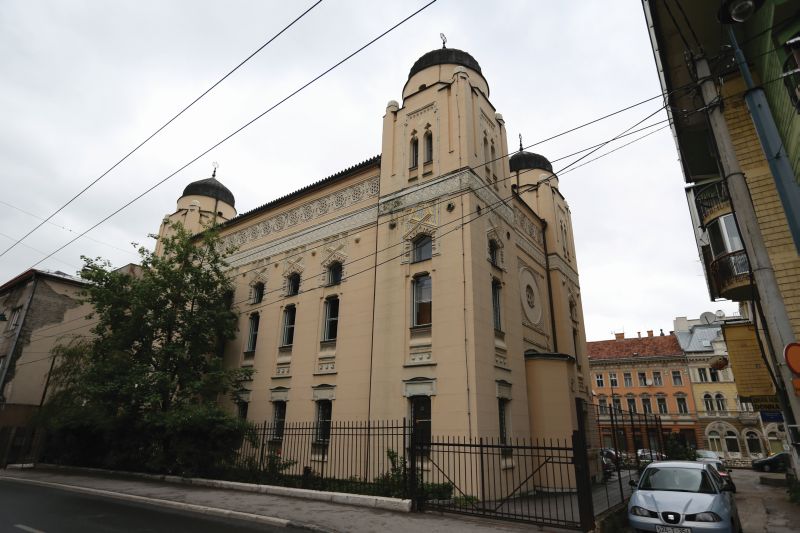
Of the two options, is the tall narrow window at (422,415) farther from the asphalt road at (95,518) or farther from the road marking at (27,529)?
the road marking at (27,529)

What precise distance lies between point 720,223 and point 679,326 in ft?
145

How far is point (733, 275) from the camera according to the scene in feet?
43.7

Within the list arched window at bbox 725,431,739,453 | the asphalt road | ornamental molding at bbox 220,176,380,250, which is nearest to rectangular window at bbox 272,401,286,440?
the asphalt road

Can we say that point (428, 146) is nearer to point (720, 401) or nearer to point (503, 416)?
point (503, 416)

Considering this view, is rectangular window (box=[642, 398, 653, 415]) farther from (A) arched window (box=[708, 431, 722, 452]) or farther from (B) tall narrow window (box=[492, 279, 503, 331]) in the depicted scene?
(B) tall narrow window (box=[492, 279, 503, 331])

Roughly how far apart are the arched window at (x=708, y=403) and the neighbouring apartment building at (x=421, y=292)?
33937mm

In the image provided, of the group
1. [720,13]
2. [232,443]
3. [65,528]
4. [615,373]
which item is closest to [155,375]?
[232,443]

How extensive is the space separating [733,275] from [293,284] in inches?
652

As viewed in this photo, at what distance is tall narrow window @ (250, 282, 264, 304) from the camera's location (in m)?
21.3

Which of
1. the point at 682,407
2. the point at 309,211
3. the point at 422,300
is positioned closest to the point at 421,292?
the point at 422,300

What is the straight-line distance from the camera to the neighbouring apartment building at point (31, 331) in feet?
85.6

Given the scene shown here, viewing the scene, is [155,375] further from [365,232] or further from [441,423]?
[441,423]

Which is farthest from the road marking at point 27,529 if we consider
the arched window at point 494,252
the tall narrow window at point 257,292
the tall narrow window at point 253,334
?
the arched window at point 494,252

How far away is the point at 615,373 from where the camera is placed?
5091 centimetres
